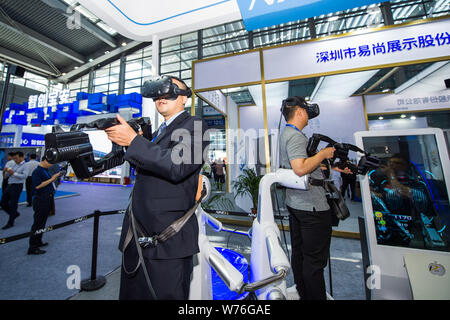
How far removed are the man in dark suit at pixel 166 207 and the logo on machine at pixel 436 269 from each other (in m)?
1.71

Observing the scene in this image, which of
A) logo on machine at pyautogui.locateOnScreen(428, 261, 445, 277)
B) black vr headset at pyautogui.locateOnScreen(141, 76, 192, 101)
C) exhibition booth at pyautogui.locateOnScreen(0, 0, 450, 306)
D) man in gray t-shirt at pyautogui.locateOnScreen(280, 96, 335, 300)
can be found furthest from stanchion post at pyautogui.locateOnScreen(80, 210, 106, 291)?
logo on machine at pyautogui.locateOnScreen(428, 261, 445, 277)

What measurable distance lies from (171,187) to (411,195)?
1.95 metres

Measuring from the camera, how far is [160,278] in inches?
32.2

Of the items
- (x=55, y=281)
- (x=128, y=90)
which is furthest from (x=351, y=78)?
(x=128, y=90)

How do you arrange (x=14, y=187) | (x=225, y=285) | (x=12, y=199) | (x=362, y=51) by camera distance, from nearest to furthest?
(x=225, y=285) < (x=362, y=51) < (x=12, y=199) < (x=14, y=187)

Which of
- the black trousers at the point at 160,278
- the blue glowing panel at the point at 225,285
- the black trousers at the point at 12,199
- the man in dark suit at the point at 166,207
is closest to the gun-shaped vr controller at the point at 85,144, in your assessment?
the man in dark suit at the point at 166,207

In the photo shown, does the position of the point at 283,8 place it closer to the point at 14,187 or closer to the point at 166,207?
the point at 166,207

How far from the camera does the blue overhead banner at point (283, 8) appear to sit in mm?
1548

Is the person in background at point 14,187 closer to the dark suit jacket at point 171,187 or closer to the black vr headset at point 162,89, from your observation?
the dark suit jacket at point 171,187

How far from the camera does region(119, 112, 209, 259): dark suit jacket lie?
74 cm

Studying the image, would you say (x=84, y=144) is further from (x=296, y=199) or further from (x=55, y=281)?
(x=55, y=281)

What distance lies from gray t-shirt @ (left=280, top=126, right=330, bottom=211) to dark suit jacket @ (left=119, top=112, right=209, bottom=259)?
2.57 ft

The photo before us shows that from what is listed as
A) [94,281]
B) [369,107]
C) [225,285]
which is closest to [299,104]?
[225,285]
